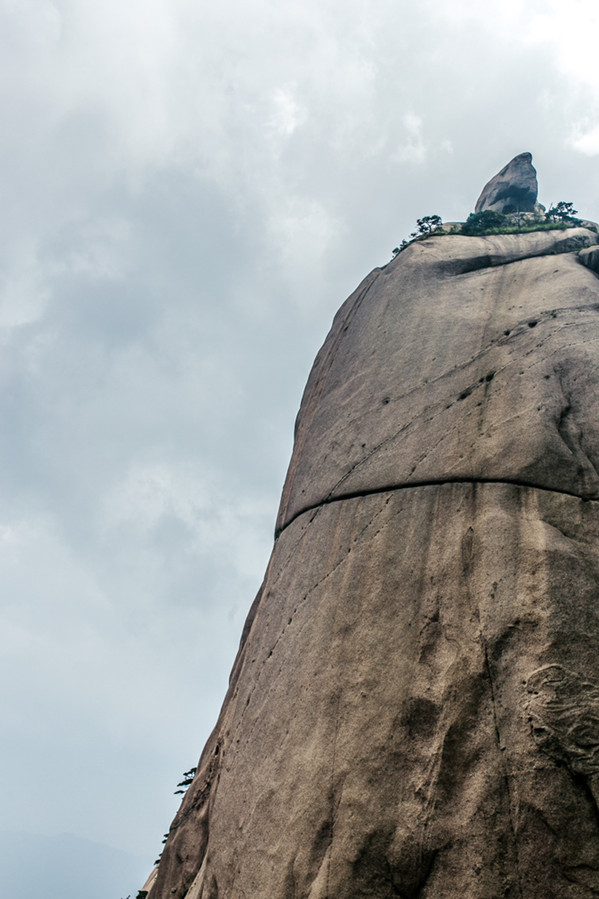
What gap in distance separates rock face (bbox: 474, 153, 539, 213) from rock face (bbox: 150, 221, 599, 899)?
29882mm

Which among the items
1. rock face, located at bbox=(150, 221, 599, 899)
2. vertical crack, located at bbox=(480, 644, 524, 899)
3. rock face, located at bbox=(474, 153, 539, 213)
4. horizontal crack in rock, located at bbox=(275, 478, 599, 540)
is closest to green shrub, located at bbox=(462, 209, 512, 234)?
rock face, located at bbox=(150, 221, 599, 899)

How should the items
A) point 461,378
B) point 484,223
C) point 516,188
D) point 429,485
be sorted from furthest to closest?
point 516,188 → point 484,223 → point 461,378 → point 429,485

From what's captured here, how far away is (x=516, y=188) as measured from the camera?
1725 inches

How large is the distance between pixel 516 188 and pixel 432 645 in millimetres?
41687

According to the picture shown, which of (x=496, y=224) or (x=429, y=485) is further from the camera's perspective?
(x=496, y=224)

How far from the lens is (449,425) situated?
45.3ft

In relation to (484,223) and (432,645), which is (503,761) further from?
(484,223)

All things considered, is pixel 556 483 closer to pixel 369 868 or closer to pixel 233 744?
pixel 369 868

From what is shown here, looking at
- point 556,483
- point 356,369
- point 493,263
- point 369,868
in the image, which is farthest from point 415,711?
point 493,263

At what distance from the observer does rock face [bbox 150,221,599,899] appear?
28.5ft

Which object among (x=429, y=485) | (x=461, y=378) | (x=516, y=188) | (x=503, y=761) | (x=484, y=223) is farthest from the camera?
(x=516, y=188)

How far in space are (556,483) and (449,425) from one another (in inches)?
112

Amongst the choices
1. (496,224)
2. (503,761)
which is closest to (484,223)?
(496,224)

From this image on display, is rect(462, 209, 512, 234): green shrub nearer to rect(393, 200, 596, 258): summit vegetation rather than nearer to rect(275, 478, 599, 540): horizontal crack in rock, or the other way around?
rect(393, 200, 596, 258): summit vegetation
